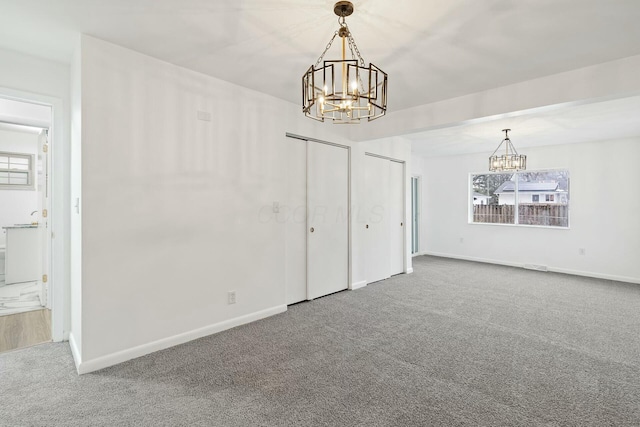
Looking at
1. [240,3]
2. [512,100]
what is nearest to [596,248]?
[512,100]

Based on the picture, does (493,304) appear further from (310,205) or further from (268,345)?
(268,345)

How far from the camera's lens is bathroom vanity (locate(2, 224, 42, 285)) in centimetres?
493

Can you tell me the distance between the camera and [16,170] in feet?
18.5

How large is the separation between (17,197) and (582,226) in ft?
34.4

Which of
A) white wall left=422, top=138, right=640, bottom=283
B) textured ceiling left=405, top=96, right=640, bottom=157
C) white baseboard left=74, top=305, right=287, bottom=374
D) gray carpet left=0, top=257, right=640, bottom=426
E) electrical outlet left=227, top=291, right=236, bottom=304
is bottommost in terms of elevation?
gray carpet left=0, top=257, right=640, bottom=426

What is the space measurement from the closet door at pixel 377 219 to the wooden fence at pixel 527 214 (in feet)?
10.4

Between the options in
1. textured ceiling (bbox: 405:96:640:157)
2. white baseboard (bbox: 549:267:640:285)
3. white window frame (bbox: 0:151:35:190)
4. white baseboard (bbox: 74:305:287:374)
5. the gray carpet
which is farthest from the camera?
white window frame (bbox: 0:151:35:190)

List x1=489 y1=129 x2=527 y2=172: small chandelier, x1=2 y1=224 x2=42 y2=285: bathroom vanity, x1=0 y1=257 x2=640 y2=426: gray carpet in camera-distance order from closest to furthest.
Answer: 1. x1=0 y1=257 x2=640 y2=426: gray carpet
2. x1=2 y1=224 x2=42 y2=285: bathroom vanity
3. x1=489 y1=129 x2=527 y2=172: small chandelier

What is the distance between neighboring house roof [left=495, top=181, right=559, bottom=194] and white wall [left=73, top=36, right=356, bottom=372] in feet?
18.8

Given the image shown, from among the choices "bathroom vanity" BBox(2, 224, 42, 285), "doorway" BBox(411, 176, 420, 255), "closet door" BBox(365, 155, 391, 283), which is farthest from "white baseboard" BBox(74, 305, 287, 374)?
"doorway" BBox(411, 176, 420, 255)

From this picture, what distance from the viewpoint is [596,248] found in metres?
5.77

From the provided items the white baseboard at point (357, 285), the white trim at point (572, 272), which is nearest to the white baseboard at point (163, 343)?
the white baseboard at point (357, 285)

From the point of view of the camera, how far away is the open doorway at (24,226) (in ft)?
10.7

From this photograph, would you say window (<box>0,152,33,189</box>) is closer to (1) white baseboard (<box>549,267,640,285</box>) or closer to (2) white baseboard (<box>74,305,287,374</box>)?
(2) white baseboard (<box>74,305,287,374</box>)
